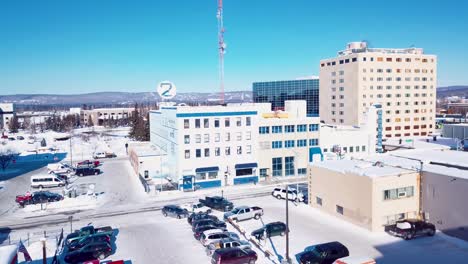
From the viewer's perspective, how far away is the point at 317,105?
108312 mm

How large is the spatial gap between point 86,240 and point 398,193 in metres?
24.0

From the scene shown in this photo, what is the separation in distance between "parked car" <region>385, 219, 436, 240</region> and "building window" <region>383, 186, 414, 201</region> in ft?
7.07

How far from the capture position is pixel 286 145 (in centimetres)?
5141

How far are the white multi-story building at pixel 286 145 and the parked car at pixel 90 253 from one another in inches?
1084

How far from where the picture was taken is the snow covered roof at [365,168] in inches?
1199

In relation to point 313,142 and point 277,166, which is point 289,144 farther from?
point 313,142

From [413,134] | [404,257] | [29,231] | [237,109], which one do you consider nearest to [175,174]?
[237,109]

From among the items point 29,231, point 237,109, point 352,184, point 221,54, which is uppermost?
point 221,54

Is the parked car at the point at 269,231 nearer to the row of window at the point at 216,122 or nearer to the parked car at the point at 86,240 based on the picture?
the parked car at the point at 86,240

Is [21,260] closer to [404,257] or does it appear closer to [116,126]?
[404,257]

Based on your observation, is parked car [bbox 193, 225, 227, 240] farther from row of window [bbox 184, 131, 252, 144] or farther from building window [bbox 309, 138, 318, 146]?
building window [bbox 309, 138, 318, 146]

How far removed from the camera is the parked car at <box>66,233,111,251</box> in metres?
26.3

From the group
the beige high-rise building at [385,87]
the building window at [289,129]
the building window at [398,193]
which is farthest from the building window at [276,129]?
the beige high-rise building at [385,87]

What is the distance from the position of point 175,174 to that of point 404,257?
99.6 ft
